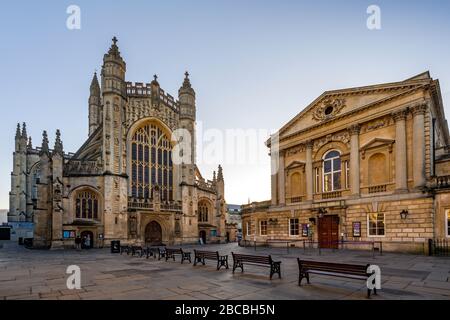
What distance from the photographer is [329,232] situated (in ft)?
79.8

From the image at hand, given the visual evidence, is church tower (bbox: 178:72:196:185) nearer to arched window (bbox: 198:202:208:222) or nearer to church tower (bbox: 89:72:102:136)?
arched window (bbox: 198:202:208:222)

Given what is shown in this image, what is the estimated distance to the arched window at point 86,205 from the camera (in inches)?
1251

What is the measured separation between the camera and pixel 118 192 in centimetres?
3256

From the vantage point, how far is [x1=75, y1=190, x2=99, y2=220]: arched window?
3178 centimetres

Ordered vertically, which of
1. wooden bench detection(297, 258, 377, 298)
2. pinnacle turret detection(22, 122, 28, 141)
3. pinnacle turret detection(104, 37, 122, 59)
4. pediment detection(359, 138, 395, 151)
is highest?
pinnacle turret detection(104, 37, 122, 59)

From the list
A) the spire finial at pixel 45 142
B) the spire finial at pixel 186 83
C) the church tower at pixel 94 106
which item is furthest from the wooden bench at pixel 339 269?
the church tower at pixel 94 106

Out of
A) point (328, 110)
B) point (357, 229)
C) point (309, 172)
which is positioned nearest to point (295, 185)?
point (309, 172)

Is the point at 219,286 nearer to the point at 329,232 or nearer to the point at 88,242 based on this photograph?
the point at 329,232

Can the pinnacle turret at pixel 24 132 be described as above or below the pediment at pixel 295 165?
above

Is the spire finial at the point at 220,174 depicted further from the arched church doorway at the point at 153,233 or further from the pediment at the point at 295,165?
the pediment at the point at 295,165

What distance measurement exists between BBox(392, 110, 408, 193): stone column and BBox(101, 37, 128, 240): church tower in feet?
87.6

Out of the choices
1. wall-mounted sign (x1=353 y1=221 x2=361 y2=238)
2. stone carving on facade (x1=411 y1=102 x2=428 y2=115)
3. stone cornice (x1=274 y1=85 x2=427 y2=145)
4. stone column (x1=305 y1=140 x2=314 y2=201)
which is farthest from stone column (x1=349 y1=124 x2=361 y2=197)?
stone carving on facade (x1=411 y1=102 x2=428 y2=115)

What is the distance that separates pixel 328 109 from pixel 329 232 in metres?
10.7

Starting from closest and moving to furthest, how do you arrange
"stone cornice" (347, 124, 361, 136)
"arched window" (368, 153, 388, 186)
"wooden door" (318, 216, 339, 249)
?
"arched window" (368, 153, 388, 186) → "stone cornice" (347, 124, 361, 136) → "wooden door" (318, 216, 339, 249)
